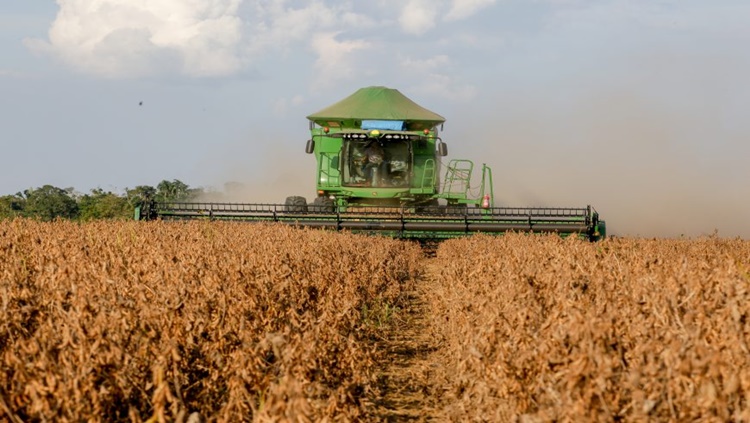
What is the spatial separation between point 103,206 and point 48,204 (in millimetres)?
4457

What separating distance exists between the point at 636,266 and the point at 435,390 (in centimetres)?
157

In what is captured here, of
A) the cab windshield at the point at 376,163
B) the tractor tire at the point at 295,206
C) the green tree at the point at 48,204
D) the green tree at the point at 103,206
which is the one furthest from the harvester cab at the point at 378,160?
the green tree at the point at 48,204

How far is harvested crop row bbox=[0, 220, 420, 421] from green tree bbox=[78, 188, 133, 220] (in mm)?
17795

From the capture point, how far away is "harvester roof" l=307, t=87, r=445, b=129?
18203 millimetres

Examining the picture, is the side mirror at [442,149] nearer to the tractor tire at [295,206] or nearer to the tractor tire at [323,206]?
the tractor tire at [323,206]

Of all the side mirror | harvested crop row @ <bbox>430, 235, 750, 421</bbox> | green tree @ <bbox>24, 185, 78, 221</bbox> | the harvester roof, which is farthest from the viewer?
green tree @ <bbox>24, 185, 78, 221</bbox>

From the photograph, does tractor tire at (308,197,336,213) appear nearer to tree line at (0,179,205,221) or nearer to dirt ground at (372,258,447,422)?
dirt ground at (372,258,447,422)

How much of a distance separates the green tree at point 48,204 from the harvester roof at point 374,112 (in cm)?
1592

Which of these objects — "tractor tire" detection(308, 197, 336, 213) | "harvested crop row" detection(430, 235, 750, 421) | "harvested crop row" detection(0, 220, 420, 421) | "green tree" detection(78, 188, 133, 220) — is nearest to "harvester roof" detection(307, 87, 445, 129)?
"tractor tire" detection(308, 197, 336, 213)

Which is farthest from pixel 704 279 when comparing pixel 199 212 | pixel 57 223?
pixel 199 212

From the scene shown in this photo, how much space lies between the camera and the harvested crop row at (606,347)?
287cm

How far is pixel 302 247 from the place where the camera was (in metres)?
8.95

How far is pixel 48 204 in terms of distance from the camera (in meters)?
34.5

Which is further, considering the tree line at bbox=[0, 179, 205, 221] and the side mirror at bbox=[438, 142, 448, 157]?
the tree line at bbox=[0, 179, 205, 221]
